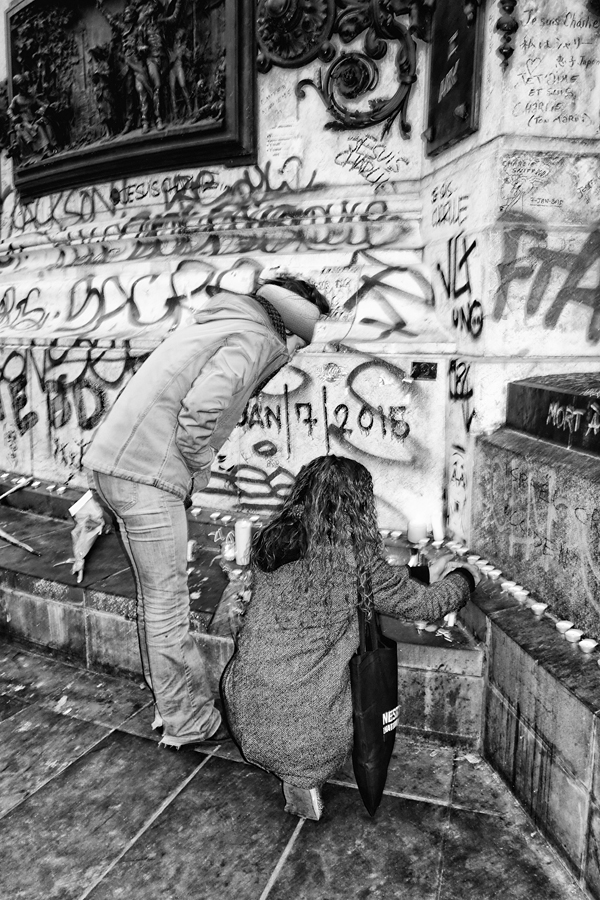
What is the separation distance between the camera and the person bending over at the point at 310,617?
2127 mm

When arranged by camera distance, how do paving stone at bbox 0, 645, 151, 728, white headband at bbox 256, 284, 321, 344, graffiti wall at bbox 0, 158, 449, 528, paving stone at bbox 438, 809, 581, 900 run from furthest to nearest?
graffiti wall at bbox 0, 158, 449, 528 → paving stone at bbox 0, 645, 151, 728 → white headband at bbox 256, 284, 321, 344 → paving stone at bbox 438, 809, 581, 900

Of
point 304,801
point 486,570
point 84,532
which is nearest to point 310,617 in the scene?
point 304,801

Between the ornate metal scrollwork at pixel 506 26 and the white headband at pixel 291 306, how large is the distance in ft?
5.48

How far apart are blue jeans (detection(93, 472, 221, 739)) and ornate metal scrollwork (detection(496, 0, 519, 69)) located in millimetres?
2574

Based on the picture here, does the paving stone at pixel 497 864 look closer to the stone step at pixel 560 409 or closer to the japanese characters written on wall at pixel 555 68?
the stone step at pixel 560 409

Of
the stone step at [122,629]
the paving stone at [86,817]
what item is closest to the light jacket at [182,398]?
the stone step at [122,629]

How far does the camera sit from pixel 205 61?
16.4ft

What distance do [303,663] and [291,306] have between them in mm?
1314

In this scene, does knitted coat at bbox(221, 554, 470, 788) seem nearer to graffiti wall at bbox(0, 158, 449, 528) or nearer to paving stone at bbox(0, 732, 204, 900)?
paving stone at bbox(0, 732, 204, 900)

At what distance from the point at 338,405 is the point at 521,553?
1389 mm

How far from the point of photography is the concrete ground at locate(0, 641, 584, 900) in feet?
6.64

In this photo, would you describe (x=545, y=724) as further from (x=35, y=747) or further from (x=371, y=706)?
(x=35, y=747)

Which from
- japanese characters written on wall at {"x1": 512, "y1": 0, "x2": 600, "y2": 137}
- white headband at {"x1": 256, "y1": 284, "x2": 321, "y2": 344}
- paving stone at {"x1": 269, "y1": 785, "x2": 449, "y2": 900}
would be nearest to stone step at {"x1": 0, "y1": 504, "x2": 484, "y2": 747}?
paving stone at {"x1": 269, "y1": 785, "x2": 449, "y2": 900}

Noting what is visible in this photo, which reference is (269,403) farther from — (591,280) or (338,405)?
(591,280)
